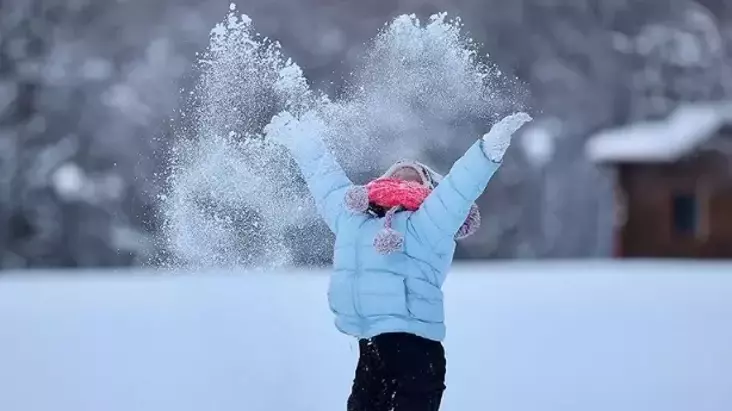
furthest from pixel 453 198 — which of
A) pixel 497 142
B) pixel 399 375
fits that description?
pixel 399 375

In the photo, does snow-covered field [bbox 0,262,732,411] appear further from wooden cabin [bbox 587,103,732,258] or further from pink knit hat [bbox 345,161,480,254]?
wooden cabin [bbox 587,103,732,258]

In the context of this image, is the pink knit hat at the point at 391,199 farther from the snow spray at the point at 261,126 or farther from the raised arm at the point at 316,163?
the snow spray at the point at 261,126

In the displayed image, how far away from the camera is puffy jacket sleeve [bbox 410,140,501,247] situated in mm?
2660

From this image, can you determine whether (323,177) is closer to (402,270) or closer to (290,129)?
(290,129)

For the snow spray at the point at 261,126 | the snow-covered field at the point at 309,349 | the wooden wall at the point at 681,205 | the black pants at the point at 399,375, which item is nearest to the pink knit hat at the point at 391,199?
the black pants at the point at 399,375

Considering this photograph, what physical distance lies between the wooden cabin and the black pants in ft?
47.9

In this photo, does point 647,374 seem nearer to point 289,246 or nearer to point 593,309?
point 289,246

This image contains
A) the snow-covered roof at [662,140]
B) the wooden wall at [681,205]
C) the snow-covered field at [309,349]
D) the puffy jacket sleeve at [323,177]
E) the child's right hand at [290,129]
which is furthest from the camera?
the wooden wall at [681,205]

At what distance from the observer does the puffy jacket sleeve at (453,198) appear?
2.66 m

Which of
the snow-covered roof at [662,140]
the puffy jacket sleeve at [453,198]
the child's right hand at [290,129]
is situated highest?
the snow-covered roof at [662,140]

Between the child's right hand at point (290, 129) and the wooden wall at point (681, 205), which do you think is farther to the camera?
the wooden wall at point (681, 205)

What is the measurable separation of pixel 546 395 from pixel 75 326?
10.6 ft

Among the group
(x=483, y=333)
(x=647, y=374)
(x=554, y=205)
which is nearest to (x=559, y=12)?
(x=554, y=205)

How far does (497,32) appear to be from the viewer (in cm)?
1728
